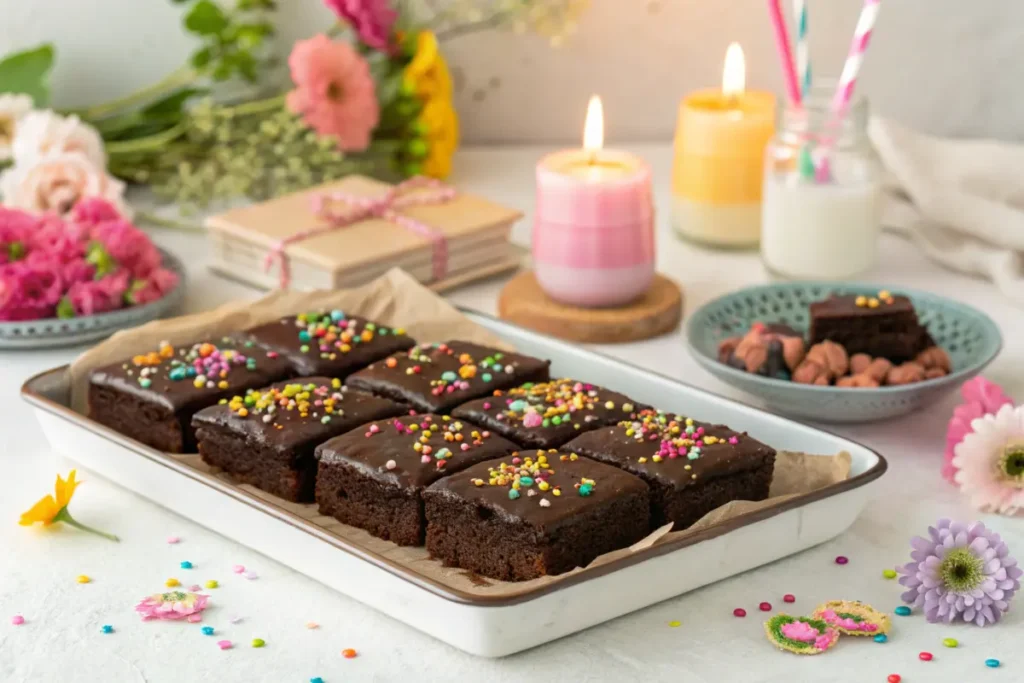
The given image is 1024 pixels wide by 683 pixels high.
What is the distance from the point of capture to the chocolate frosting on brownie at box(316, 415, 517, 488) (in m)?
1.18

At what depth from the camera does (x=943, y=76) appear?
7.79 ft

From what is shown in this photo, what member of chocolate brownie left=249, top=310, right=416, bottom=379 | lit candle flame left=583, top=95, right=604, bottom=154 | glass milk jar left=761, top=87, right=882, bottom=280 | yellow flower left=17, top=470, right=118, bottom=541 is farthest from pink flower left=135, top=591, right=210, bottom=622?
glass milk jar left=761, top=87, right=882, bottom=280

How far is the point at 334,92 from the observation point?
82.7 inches

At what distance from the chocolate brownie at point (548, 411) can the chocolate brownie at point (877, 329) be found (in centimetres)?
23

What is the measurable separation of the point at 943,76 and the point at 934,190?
502 millimetres

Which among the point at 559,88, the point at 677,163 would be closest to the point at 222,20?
the point at 559,88

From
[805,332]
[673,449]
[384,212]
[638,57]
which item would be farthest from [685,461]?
[638,57]

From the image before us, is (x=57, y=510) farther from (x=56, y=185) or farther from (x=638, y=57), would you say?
(x=638, y=57)

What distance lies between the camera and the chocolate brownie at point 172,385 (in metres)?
1.36

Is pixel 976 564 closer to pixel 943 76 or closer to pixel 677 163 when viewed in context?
pixel 677 163

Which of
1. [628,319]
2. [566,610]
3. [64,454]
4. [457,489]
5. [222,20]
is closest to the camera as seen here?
[566,610]

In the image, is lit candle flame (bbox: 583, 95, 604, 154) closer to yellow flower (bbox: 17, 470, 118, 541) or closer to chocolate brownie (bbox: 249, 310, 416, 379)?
chocolate brownie (bbox: 249, 310, 416, 379)

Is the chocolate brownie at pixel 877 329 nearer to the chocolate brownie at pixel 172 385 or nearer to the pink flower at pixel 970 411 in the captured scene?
the pink flower at pixel 970 411

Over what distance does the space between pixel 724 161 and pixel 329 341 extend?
655 millimetres
